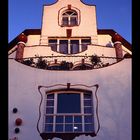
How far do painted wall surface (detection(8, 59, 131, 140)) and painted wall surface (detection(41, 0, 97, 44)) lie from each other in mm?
7541

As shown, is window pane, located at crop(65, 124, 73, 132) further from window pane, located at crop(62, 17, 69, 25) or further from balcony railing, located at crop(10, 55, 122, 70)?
window pane, located at crop(62, 17, 69, 25)

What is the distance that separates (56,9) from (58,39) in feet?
8.44

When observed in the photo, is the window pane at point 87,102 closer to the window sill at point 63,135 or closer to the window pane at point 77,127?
the window pane at point 77,127

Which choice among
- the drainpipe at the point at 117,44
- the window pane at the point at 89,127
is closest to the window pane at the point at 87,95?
the window pane at the point at 89,127

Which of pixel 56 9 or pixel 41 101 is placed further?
Answer: pixel 56 9

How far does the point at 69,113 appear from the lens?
43.8 feet

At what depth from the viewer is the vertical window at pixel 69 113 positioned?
12.9 meters

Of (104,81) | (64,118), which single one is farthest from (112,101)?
(64,118)

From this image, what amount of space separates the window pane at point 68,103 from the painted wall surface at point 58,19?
811 cm

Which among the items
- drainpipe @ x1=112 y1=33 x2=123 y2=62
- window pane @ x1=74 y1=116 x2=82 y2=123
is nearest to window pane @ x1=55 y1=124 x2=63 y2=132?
window pane @ x1=74 y1=116 x2=82 y2=123

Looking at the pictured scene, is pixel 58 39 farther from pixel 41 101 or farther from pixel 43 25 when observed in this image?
pixel 41 101

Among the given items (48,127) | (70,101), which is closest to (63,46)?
(70,101)

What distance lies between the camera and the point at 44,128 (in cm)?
1290

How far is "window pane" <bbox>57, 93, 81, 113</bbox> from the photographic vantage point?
1354 cm
